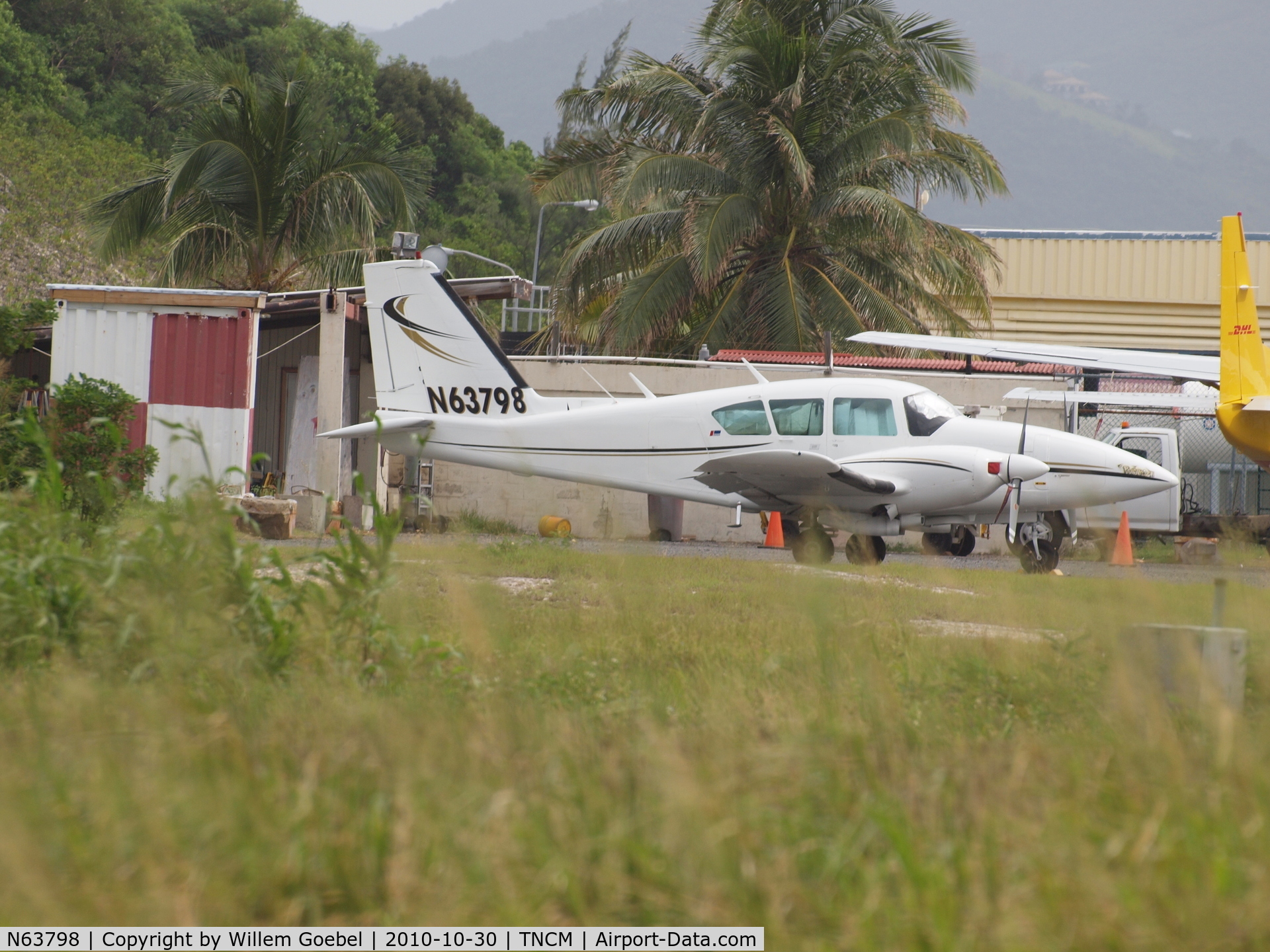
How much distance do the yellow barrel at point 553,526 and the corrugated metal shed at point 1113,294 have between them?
60.4 feet

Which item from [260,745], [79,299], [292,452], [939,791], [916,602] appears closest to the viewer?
[939,791]

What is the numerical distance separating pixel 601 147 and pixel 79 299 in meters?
11.3

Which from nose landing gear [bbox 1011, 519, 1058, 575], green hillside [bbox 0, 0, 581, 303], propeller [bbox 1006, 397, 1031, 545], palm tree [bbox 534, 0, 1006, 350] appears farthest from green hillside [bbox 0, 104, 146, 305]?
nose landing gear [bbox 1011, 519, 1058, 575]

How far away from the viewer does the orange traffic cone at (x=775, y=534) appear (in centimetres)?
1457

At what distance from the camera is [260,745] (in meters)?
2.79

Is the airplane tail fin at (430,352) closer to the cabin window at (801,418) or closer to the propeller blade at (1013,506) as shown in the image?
the cabin window at (801,418)

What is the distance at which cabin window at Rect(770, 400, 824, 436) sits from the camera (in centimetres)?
1265

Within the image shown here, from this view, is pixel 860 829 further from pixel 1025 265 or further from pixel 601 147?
pixel 1025 265

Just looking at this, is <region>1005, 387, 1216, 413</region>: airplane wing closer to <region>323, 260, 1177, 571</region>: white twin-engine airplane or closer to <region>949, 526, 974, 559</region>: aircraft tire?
<region>949, 526, 974, 559</region>: aircraft tire

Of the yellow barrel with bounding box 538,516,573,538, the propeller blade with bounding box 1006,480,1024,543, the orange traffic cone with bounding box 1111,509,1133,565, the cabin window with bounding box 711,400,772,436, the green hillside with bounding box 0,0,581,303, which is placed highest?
the green hillside with bounding box 0,0,581,303

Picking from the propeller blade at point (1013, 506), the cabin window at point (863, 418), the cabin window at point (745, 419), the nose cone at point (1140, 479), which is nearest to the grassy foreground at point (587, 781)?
the propeller blade at point (1013, 506)

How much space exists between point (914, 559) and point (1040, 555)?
1.62 metres

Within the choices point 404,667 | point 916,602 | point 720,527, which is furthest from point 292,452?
point 404,667

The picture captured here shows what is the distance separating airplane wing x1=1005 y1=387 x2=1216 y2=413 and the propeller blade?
14.6 feet
